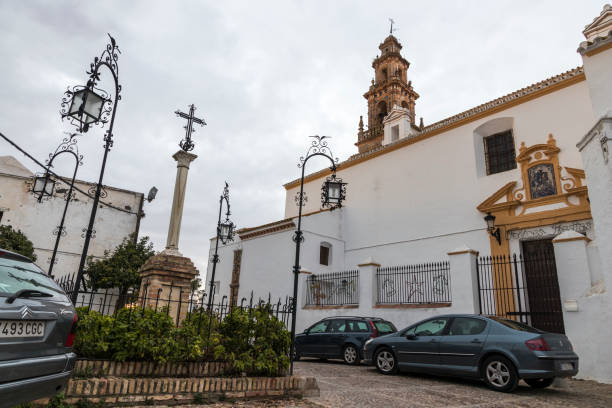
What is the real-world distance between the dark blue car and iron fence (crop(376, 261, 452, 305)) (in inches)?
102

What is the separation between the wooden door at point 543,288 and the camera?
1225 cm

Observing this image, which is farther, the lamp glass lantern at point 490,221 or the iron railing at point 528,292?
the lamp glass lantern at point 490,221

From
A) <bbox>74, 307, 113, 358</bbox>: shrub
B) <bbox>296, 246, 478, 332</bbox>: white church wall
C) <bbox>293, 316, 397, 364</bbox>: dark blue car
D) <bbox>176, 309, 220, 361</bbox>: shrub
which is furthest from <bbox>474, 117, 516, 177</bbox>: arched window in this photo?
<bbox>74, 307, 113, 358</bbox>: shrub

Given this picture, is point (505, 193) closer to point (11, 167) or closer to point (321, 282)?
point (321, 282)

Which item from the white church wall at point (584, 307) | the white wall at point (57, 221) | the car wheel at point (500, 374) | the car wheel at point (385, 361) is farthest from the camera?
the white wall at point (57, 221)

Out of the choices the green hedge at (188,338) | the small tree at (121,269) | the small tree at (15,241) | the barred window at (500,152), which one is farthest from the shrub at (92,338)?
the small tree at (15,241)

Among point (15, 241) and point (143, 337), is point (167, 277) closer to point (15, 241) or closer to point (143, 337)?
point (143, 337)

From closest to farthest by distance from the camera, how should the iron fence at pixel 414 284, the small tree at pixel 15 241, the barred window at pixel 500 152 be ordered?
the iron fence at pixel 414 284 < the barred window at pixel 500 152 < the small tree at pixel 15 241

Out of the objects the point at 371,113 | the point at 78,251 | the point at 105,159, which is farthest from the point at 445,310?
the point at 371,113

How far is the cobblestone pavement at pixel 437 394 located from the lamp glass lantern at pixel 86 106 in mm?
6213

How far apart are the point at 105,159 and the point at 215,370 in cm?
408

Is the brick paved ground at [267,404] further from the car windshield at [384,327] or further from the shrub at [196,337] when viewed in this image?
the car windshield at [384,327]

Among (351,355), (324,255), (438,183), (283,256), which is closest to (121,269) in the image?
(283,256)

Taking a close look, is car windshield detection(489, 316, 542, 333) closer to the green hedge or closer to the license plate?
the green hedge
